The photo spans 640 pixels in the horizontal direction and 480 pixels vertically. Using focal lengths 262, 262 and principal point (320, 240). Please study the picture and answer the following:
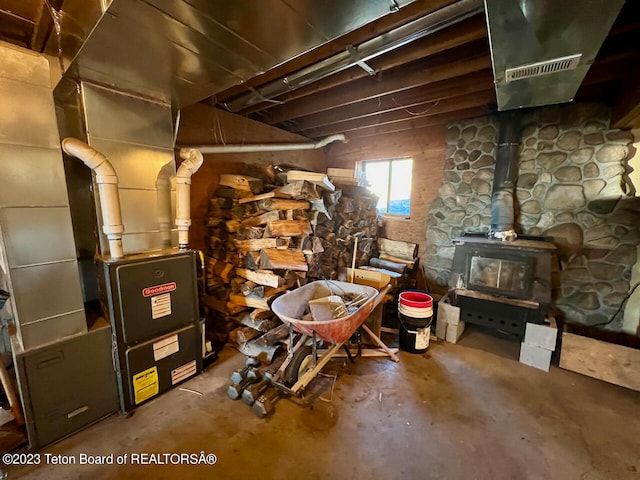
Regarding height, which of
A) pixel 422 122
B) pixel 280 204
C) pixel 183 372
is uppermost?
pixel 422 122

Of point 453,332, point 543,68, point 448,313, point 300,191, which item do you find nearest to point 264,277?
point 300,191

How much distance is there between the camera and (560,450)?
62.6 inches

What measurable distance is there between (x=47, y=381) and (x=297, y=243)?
6.45ft

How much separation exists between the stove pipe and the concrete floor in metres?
1.43

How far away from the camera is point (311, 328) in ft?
5.97

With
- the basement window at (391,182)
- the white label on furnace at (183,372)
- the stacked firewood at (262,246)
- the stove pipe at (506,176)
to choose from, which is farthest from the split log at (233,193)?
the stove pipe at (506,176)

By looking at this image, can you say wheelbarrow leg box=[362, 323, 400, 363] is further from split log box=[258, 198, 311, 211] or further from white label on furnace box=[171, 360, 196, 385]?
white label on furnace box=[171, 360, 196, 385]

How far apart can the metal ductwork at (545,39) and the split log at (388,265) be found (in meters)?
2.20

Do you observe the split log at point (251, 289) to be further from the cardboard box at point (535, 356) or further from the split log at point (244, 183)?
the cardboard box at point (535, 356)

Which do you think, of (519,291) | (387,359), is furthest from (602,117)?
(387,359)

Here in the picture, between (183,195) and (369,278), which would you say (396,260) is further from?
(183,195)

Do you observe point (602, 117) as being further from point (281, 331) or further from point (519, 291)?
point (281, 331)

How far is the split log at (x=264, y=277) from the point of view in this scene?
2.44 m

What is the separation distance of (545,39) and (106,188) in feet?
8.20
